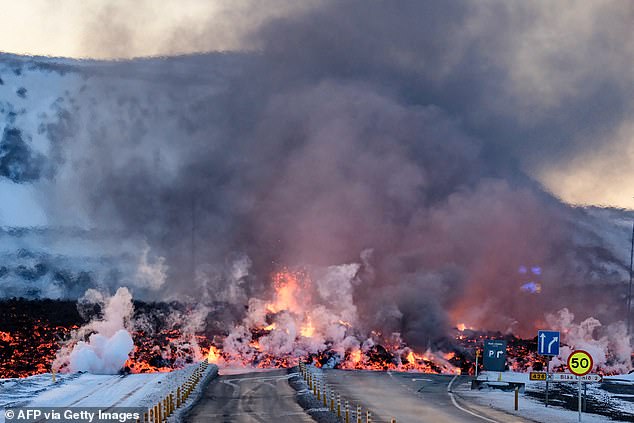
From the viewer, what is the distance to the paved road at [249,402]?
1851 inches

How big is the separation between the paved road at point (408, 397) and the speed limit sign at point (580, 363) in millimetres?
7884

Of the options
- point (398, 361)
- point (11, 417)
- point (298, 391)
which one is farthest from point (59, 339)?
point (11, 417)

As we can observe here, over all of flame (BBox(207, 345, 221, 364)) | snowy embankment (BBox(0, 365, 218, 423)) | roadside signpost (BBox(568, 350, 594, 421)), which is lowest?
snowy embankment (BBox(0, 365, 218, 423))

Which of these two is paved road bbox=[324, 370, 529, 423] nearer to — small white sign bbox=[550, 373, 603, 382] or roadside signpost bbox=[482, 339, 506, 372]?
roadside signpost bbox=[482, 339, 506, 372]

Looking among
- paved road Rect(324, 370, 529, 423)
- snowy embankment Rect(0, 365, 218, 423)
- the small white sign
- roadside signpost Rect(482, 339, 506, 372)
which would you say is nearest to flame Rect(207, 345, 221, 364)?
snowy embankment Rect(0, 365, 218, 423)

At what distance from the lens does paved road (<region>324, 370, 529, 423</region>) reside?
4978 cm

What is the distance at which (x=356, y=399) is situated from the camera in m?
57.3

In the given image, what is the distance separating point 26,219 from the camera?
4082 inches

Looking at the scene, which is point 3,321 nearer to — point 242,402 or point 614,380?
point 242,402

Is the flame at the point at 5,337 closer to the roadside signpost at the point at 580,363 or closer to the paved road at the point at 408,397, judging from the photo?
the paved road at the point at 408,397

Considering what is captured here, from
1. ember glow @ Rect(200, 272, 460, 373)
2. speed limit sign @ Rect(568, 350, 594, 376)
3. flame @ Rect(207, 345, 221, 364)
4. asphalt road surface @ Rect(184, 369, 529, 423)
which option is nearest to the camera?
speed limit sign @ Rect(568, 350, 594, 376)

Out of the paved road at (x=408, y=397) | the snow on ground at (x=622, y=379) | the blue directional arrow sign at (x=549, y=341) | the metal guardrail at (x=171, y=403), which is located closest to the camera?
the metal guardrail at (x=171, y=403)

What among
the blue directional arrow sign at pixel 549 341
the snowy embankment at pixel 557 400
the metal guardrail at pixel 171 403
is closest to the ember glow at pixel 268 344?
the snowy embankment at pixel 557 400

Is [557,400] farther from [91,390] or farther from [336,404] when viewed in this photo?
[91,390]
